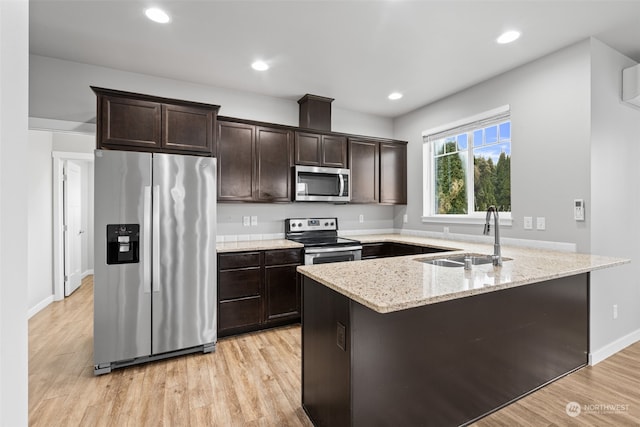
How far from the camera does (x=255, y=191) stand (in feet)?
11.7

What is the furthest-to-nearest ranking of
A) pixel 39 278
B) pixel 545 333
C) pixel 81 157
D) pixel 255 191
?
pixel 81 157
pixel 39 278
pixel 255 191
pixel 545 333

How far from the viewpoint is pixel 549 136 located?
2885 mm

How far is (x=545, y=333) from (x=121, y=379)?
3.12m

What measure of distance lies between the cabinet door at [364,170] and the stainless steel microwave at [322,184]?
16 centimetres

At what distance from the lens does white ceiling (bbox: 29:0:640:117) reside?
2256mm

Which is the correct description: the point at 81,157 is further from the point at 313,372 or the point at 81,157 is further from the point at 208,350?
the point at 313,372

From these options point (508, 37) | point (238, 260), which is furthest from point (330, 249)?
point (508, 37)

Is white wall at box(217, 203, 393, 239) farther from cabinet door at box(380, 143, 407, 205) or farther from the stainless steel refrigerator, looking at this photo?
the stainless steel refrigerator

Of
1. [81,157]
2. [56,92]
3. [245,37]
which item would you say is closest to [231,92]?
Answer: [245,37]

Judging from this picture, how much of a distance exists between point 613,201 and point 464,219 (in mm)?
1332

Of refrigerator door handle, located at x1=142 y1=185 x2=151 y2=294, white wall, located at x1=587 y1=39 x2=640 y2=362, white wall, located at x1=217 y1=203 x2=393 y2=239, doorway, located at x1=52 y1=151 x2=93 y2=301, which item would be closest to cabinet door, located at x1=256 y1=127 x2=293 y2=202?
white wall, located at x1=217 y1=203 x2=393 y2=239

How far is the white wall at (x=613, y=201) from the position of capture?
262cm

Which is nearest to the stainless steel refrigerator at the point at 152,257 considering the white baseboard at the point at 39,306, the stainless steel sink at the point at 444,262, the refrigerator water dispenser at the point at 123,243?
the refrigerator water dispenser at the point at 123,243

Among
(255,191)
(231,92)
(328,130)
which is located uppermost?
(231,92)
